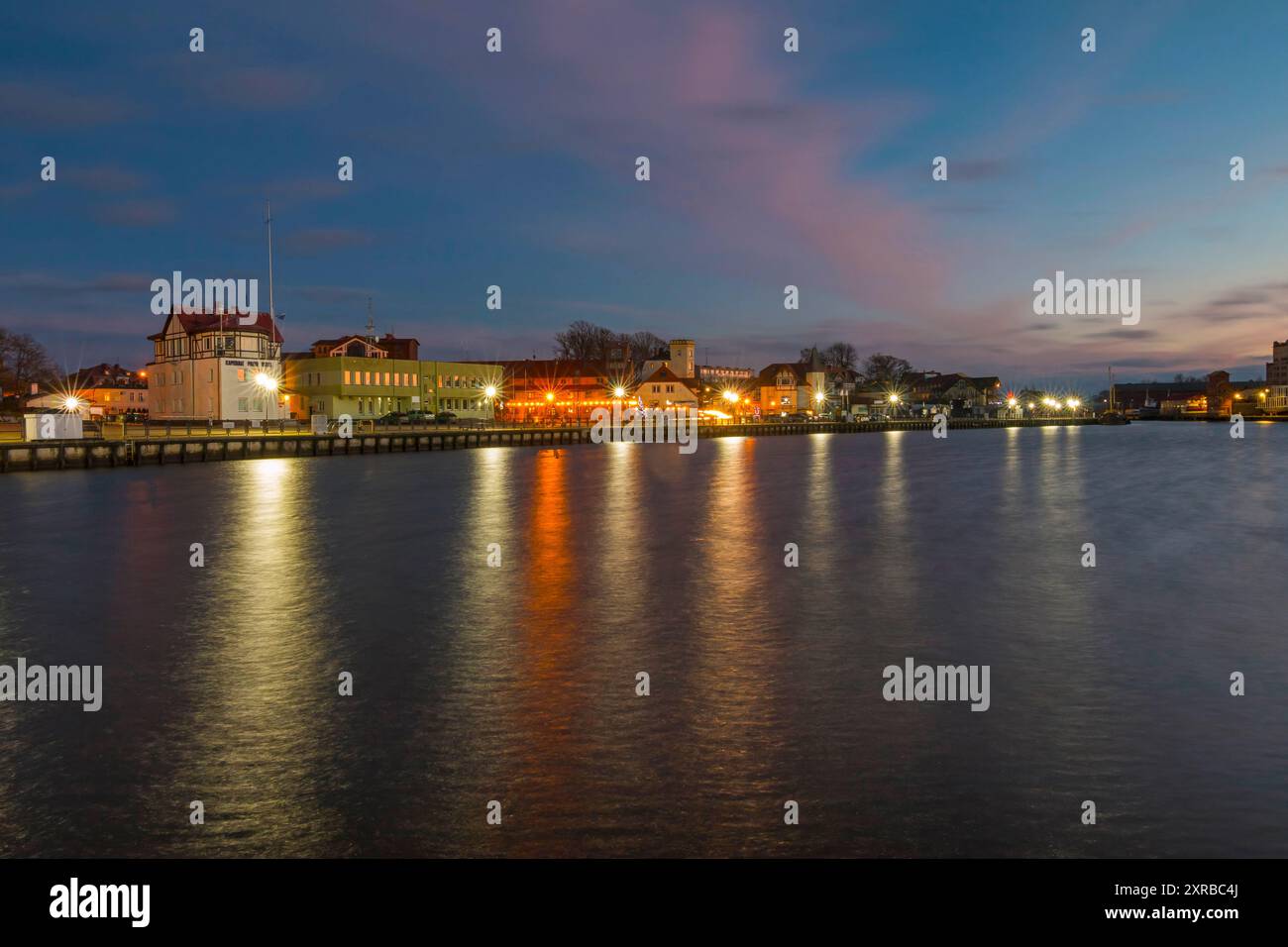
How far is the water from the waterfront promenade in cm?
2987

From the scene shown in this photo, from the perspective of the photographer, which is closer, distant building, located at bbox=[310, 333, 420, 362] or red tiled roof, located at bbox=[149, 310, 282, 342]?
red tiled roof, located at bbox=[149, 310, 282, 342]

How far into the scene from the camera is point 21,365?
12194cm

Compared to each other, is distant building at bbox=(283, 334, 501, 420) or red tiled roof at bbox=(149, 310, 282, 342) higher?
red tiled roof at bbox=(149, 310, 282, 342)

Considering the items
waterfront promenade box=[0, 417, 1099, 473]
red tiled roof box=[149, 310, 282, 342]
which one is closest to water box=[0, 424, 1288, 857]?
waterfront promenade box=[0, 417, 1099, 473]

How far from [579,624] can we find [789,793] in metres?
8.44

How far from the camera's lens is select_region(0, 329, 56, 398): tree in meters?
113

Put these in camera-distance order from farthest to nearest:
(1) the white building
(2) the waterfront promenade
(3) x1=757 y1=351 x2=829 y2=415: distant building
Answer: (3) x1=757 y1=351 x2=829 y2=415: distant building
(1) the white building
(2) the waterfront promenade

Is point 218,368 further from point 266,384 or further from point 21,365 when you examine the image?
point 21,365

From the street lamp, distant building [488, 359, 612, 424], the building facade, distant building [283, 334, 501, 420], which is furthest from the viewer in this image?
the building facade

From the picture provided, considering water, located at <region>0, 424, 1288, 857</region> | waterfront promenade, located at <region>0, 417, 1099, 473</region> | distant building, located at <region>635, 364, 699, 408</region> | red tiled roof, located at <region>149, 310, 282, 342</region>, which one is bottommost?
water, located at <region>0, 424, 1288, 857</region>

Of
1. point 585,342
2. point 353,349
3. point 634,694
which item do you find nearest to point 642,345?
point 585,342

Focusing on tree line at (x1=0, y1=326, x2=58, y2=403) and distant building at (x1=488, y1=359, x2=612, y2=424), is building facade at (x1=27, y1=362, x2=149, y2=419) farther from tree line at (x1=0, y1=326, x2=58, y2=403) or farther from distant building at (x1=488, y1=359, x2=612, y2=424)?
distant building at (x1=488, y1=359, x2=612, y2=424)

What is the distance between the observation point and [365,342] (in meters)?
103
